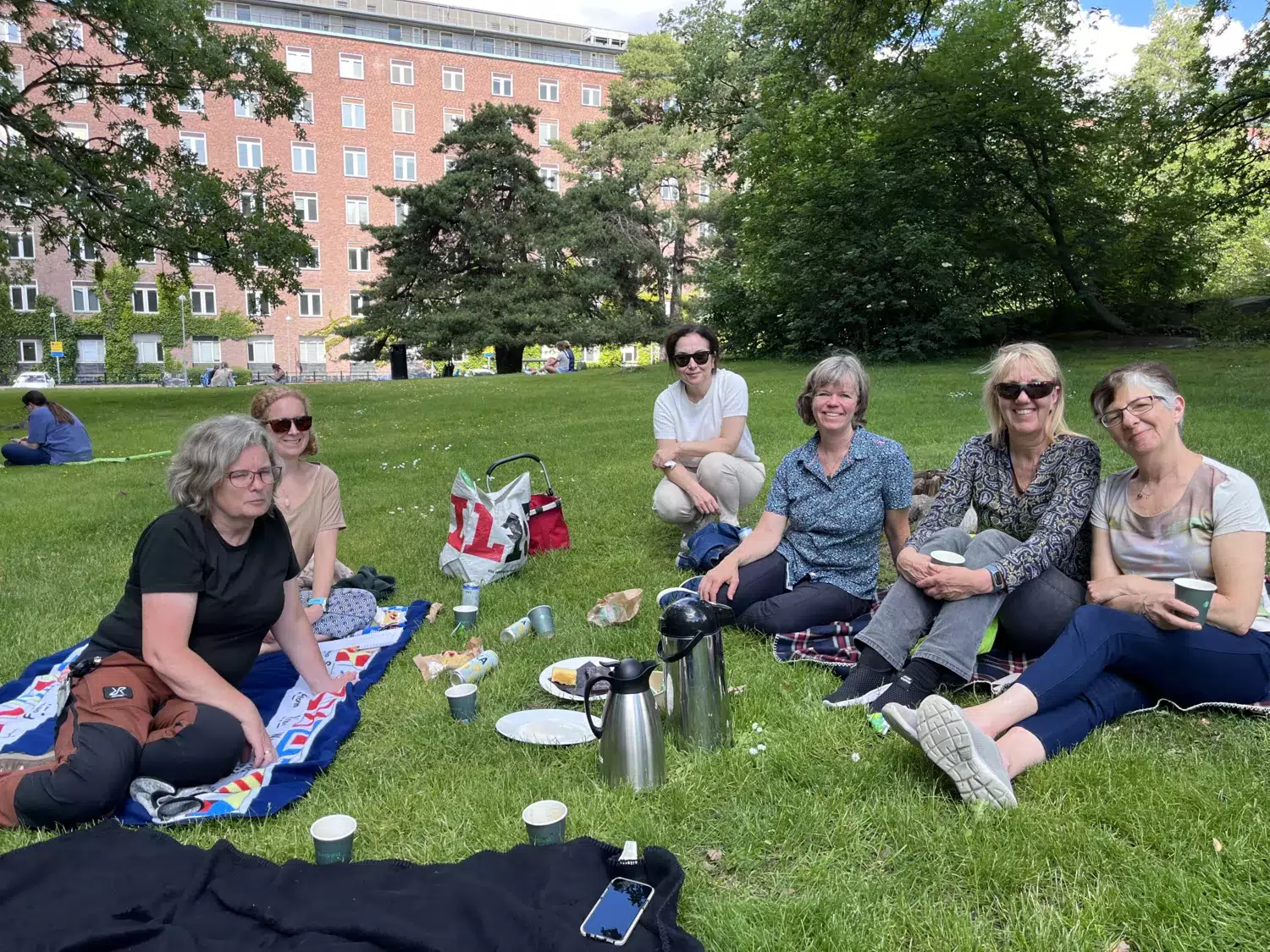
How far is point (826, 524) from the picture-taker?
4078 mm

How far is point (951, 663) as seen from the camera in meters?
3.23

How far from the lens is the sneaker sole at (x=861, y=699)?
328 centimetres

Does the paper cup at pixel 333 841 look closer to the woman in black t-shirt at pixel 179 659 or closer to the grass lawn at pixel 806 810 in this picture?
the grass lawn at pixel 806 810

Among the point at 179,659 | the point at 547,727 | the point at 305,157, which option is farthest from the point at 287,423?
the point at 305,157

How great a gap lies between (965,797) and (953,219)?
19502 mm

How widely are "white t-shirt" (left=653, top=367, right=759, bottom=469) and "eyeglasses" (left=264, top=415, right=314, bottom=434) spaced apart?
2123 mm

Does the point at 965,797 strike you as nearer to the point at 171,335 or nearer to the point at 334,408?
the point at 334,408

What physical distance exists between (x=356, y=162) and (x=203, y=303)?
11398mm

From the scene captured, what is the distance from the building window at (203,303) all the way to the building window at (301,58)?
525 inches

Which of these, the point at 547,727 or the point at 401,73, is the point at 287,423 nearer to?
the point at 547,727

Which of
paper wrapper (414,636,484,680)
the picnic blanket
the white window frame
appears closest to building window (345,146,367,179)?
the white window frame

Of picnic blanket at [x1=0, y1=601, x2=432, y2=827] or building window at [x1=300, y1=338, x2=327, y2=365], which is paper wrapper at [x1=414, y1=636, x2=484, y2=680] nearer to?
picnic blanket at [x1=0, y1=601, x2=432, y2=827]

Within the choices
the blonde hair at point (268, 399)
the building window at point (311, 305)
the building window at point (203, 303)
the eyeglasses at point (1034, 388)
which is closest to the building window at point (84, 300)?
the building window at point (203, 303)

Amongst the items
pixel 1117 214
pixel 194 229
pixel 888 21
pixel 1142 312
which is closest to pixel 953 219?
pixel 1117 214
